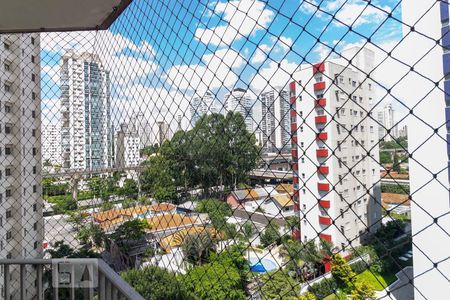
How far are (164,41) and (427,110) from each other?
116 centimetres

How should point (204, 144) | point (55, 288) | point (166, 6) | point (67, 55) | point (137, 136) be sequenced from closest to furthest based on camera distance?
1. point (55, 288)
2. point (166, 6)
3. point (204, 144)
4. point (137, 136)
5. point (67, 55)

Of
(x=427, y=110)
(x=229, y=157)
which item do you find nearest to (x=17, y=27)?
(x=229, y=157)

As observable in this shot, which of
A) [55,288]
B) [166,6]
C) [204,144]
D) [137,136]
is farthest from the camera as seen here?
[137,136]

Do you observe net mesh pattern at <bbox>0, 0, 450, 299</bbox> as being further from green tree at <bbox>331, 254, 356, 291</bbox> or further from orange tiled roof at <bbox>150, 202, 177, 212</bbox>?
green tree at <bbox>331, 254, 356, 291</bbox>

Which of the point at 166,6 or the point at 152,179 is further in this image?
the point at 152,179

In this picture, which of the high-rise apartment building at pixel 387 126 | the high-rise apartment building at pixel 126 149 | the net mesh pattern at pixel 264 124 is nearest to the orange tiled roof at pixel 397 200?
the net mesh pattern at pixel 264 124

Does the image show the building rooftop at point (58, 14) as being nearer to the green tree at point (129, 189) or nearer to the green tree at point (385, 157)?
the green tree at point (129, 189)

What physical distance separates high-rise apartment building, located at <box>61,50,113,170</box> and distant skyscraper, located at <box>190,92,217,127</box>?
71 centimetres

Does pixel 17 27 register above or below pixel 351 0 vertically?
above

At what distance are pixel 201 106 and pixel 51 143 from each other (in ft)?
8.42

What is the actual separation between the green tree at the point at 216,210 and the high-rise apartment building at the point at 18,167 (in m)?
2.98

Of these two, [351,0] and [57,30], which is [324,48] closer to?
[351,0]

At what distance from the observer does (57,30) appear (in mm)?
1389

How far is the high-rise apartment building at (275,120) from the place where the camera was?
0.98 meters
